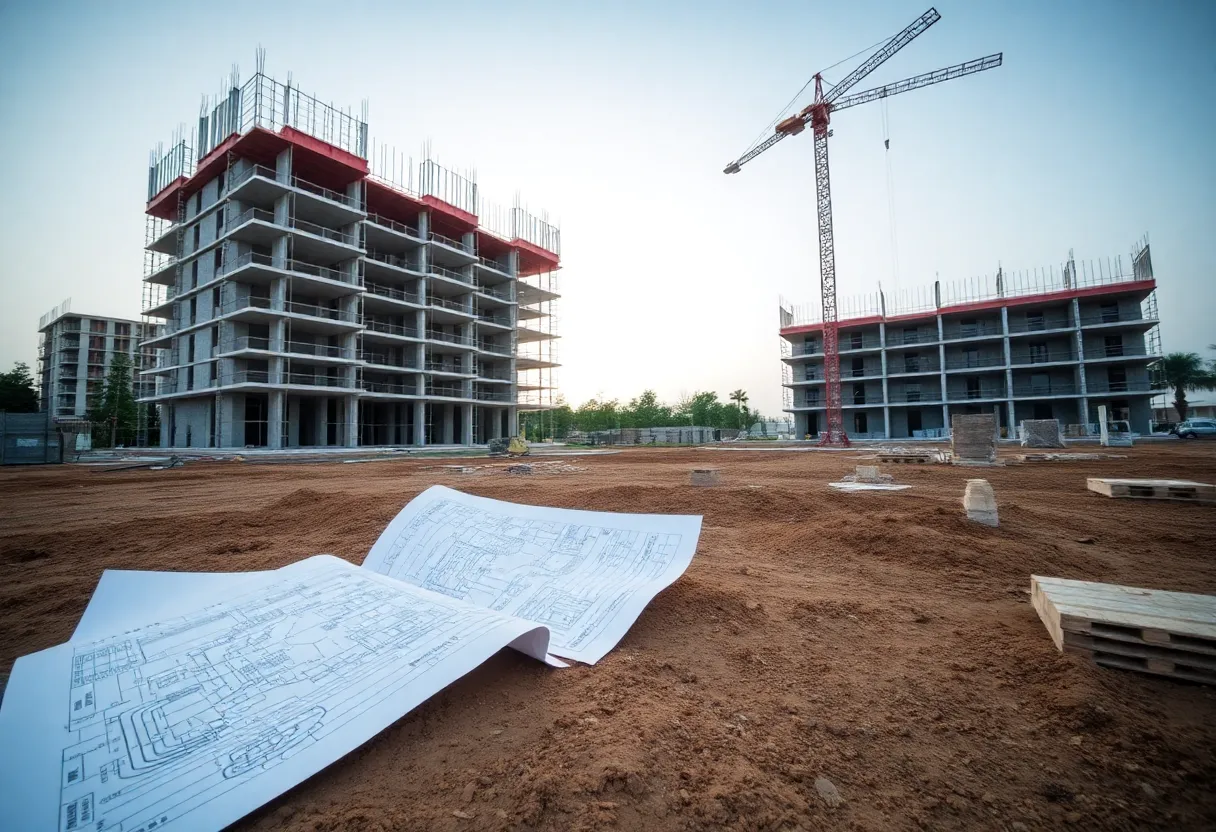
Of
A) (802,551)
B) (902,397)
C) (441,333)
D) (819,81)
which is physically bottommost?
(802,551)

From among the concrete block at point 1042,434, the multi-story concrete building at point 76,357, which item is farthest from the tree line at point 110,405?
the concrete block at point 1042,434

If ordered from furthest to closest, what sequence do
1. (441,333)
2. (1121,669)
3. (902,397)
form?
(902,397), (441,333), (1121,669)

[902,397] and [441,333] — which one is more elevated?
[441,333]

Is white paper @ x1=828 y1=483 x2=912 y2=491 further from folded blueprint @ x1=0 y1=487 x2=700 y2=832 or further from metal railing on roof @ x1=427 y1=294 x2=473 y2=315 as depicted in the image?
metal railing on roof @ x1=427 y1=294 x2=473 y2=315

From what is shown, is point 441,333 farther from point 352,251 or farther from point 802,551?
point 802,551

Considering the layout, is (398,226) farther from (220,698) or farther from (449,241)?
(220,698)

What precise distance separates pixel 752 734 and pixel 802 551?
2.76 meters

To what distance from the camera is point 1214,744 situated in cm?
144

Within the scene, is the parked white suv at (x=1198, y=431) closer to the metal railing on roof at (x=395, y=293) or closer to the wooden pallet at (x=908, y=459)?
the wooden pallet at (x=908, y=459)

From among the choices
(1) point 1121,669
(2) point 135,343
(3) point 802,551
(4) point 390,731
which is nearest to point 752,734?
(4) point 390,731

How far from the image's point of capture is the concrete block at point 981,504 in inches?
176

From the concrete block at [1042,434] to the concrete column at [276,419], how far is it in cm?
3128

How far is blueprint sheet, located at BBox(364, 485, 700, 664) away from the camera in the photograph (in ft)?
7.12

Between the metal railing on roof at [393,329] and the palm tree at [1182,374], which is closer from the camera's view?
the metal railing on roof at [393,329]
